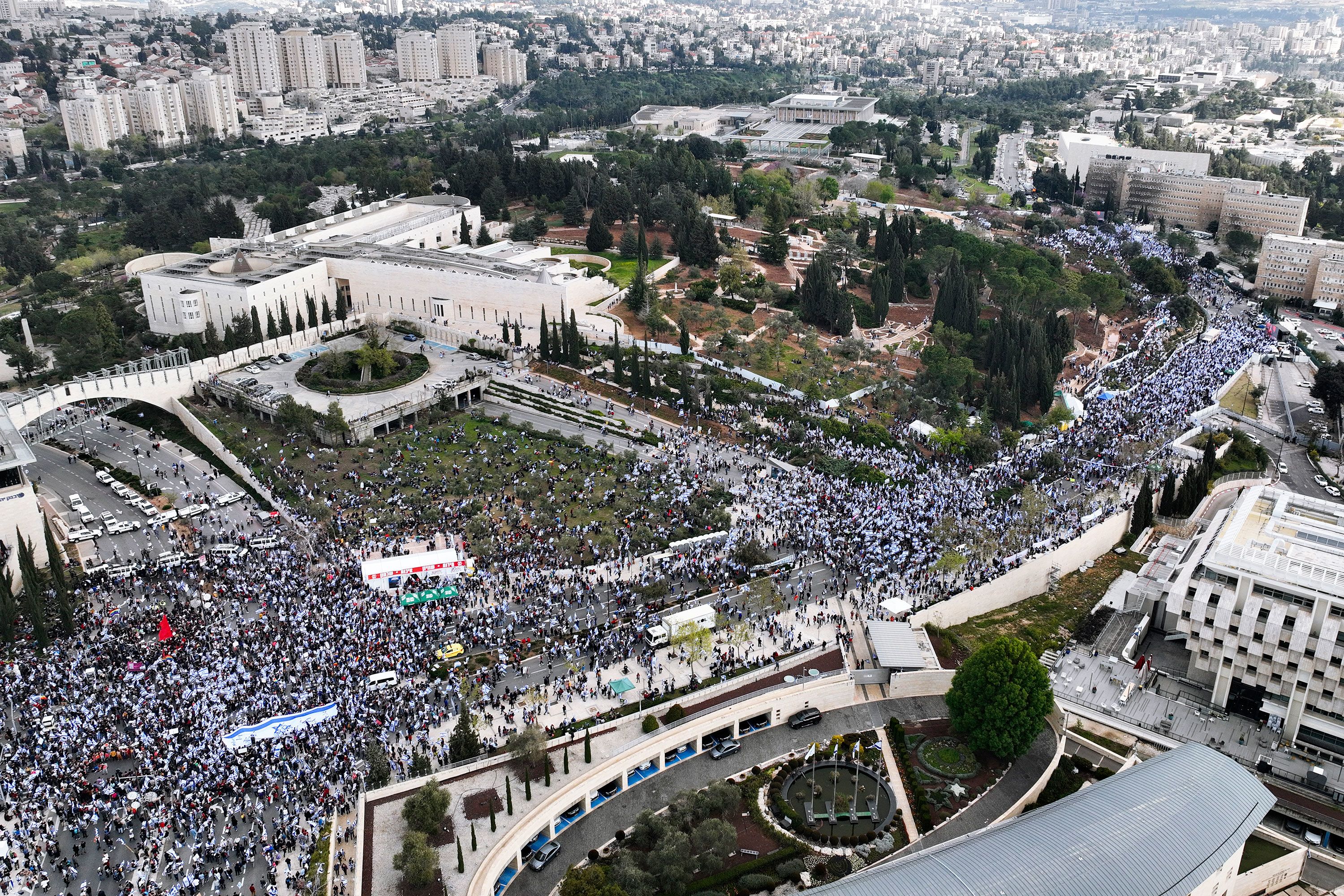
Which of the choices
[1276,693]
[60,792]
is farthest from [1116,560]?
[60,792]

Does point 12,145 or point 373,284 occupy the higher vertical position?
point 12,145

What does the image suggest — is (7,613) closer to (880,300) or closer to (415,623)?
(415,623)

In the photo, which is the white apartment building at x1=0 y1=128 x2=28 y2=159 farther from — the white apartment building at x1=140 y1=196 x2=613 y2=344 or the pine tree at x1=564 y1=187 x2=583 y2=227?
the pine tree at x1=564 y1=187 x2=583 y2=227

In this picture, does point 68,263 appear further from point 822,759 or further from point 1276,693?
point 1276,693

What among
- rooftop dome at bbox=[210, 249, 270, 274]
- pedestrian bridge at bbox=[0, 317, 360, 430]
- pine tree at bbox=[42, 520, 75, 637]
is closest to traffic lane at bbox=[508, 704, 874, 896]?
pine tree at bbox=[42, 520, 75, 637]

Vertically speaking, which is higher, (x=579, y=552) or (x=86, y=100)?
(x=86, y=100)

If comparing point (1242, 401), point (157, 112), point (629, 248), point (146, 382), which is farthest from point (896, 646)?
point (157, 112)
